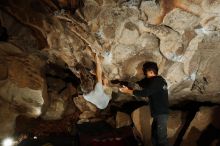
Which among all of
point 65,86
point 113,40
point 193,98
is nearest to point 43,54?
point 65,86

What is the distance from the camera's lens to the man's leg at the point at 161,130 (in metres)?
6.76

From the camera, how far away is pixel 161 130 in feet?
22.2

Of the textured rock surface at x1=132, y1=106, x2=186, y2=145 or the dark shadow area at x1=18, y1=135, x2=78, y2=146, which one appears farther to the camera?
the textured rock surface at x1=132, y1=106, x2=186, y2=145

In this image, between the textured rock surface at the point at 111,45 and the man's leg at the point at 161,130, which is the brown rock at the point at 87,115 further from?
the man's leg at the point at 161,130

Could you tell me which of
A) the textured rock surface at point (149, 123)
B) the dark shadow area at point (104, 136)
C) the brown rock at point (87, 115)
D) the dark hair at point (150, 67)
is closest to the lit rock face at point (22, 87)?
the brown rock at point (87, 115)

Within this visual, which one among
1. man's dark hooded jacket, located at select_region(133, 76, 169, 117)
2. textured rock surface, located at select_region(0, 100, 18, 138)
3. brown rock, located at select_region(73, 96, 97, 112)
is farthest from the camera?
brown rock, located at select_region(73, 96, 97, 112)

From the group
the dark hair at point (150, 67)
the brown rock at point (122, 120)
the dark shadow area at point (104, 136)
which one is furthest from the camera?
the brown rock at point (122, 120)

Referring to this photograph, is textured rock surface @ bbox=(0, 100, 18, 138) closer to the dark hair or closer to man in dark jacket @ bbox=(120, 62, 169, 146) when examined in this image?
man in dark jacket @ bbox=(120, 62, 169, 146)

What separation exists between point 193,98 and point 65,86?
4944mm

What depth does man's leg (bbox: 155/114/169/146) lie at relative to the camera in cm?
676

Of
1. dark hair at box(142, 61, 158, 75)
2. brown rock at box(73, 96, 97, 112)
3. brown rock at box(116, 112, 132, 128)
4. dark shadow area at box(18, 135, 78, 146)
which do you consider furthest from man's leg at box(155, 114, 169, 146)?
brown rock at box(73, 96, 97, 112)

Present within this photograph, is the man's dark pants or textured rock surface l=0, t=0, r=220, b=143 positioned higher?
textured rock surface l=0, t=0, r=220, b=143

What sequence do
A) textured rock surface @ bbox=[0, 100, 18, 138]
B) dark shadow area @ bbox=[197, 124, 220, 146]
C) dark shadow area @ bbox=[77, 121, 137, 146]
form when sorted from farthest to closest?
1. textured rock surface @ bbox=[0, 100, 18, 138]
2. dark shadow area @ bbox=[197, 124, 220, 146]
3. dark shadow area @ bbox=[77, 121, 137, 146]

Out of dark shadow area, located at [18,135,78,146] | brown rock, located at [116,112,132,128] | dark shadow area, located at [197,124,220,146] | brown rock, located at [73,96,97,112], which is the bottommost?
dark shadow area, located at [197,124,220,146]
